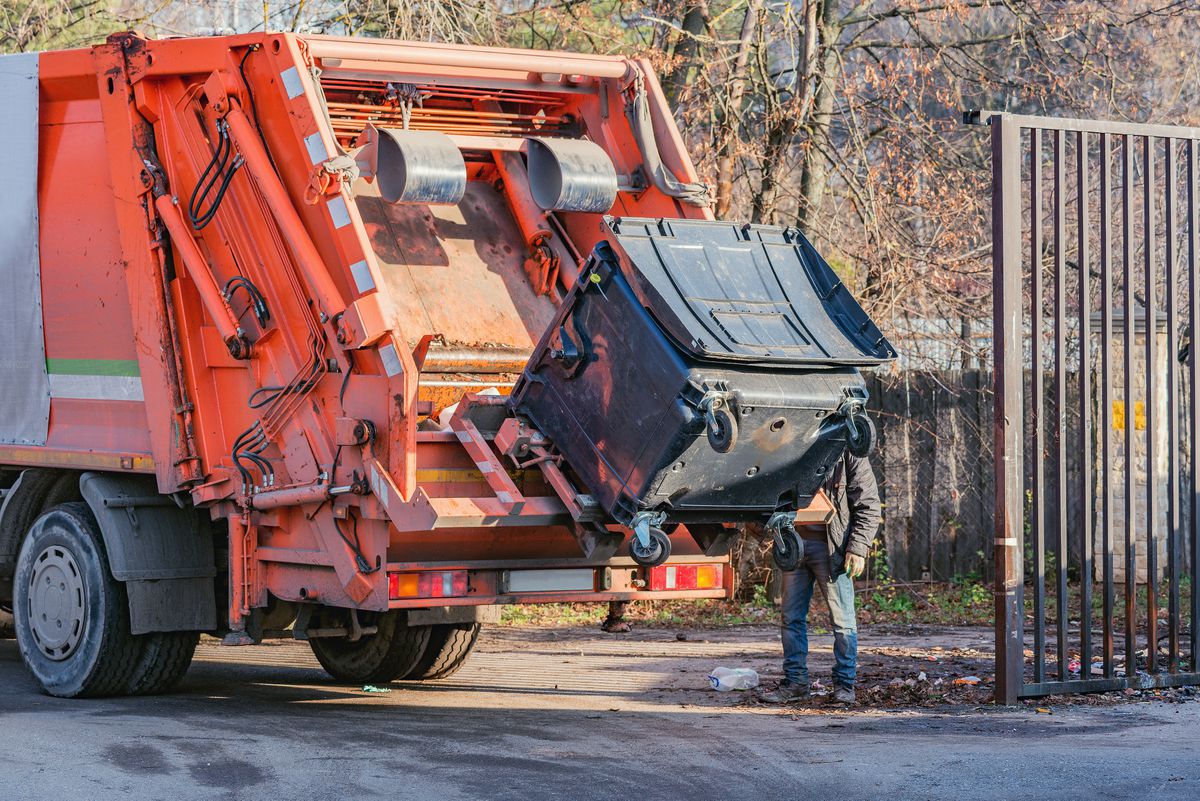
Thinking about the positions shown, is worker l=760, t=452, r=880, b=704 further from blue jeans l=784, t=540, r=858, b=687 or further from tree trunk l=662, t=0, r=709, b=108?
tree trunk l=662, t=0, r=709, b=108

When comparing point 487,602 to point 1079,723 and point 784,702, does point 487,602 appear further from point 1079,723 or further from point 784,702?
point 1079,723

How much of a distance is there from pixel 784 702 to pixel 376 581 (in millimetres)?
2306

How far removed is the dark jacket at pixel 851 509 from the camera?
25.7 feet

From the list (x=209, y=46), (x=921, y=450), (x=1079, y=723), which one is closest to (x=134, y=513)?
(x=209, y=46)

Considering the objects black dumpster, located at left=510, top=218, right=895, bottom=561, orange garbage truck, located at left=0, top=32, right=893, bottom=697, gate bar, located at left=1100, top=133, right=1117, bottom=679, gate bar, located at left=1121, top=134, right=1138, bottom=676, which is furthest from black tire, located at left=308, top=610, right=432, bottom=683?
gate bar, located at left=1121, top=134, right=1138, bottom=676

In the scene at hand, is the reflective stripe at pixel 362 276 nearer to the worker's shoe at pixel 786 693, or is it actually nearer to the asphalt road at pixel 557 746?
the asphalt road at pixel 557 746

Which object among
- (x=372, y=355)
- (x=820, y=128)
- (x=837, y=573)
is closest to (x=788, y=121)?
(x=820, y=128)

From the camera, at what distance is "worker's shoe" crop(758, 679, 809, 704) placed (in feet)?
26.0

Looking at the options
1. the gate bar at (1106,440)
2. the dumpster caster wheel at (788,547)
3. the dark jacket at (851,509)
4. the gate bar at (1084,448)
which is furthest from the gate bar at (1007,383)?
the dumpster caster wheel at (788,547)

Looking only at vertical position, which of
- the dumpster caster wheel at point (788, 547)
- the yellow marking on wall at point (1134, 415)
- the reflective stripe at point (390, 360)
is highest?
the reflective stripe at point (390, 360)

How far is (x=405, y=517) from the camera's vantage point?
6469 mm

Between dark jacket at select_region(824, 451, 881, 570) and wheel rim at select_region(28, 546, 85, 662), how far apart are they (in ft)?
12.0

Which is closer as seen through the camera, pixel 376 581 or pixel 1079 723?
pixel 376 581

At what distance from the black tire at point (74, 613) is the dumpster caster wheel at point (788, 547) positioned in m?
3.13
